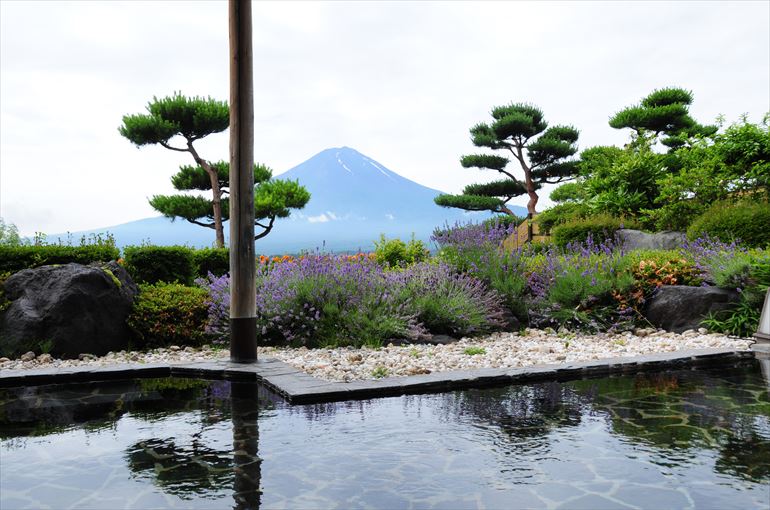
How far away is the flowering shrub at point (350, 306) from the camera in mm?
6688

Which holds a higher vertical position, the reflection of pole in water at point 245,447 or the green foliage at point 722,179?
the green foliage at point 722,179

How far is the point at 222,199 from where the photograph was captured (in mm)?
20844

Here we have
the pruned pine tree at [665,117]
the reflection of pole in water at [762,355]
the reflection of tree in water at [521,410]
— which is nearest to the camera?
the reflection of tree in water at [521,410]

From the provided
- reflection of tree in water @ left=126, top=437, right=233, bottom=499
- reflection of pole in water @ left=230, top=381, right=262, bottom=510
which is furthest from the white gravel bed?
reflection of tree in water @ left=126, top=437, right=233, bottom=499

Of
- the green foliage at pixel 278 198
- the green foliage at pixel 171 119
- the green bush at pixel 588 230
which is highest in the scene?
the green foliage at pixel 171 119

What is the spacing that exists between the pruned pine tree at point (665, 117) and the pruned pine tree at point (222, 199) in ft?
37.3

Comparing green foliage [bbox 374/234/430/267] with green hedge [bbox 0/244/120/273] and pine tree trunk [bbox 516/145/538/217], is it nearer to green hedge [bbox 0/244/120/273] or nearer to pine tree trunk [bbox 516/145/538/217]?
green hedge [bbox 0/244/120/273]

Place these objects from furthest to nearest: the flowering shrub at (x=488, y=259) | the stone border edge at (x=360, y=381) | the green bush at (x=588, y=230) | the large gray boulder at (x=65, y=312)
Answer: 1. the green bush at (x=588, y=230)
2. the flowering shrub at (x=488, y=259)
3. the large gray boulder at (x=65, y=312)
4. the stone border edge at (x=360, y=381)

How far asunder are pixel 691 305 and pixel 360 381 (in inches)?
178

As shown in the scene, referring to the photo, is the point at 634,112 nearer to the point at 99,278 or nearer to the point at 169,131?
the point at 169,131

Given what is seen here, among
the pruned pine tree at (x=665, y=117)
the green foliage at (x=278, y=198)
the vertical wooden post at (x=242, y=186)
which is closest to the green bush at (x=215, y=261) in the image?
the green foliage at (x=278, y=198)

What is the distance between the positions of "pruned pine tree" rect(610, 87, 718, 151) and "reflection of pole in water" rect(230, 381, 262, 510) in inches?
793

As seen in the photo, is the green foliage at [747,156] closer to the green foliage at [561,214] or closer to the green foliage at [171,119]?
the green foliage at [561,214]

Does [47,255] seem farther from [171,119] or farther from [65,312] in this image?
[171,119]
